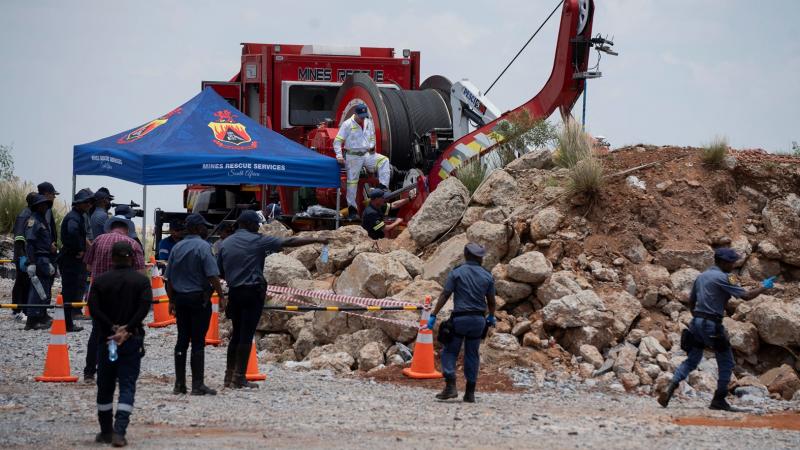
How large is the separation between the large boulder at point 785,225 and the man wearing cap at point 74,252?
8821 millimetres

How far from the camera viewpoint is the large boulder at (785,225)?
50.1 ft

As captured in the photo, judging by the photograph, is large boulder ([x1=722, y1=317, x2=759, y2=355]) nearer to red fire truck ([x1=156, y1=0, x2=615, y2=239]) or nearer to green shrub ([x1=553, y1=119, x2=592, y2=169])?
green shrub ([x1=553, y1=119, x2=592, y2=169])

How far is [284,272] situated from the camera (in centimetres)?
1612

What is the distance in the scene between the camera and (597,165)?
52.0 feet

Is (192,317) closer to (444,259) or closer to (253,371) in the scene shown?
(253,371)

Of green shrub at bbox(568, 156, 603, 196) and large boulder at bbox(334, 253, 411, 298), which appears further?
green shrub at bbox(568, 156, 603, 196)

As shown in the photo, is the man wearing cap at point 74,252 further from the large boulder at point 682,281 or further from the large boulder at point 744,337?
the large boulder at point 744,337

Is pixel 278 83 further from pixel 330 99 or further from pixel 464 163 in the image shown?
pixel 464 163

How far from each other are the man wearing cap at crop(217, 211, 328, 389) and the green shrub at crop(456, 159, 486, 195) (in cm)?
553

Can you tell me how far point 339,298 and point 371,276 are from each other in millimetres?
509

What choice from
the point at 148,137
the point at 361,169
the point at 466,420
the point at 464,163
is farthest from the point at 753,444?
the point at 148,137

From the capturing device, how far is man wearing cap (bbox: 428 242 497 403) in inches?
458

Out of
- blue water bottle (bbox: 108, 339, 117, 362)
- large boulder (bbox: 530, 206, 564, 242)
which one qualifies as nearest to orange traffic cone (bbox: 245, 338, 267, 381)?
blue water bottle (bbox: 108, 339, 117, 362)

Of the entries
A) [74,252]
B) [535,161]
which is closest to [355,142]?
[535,161]
